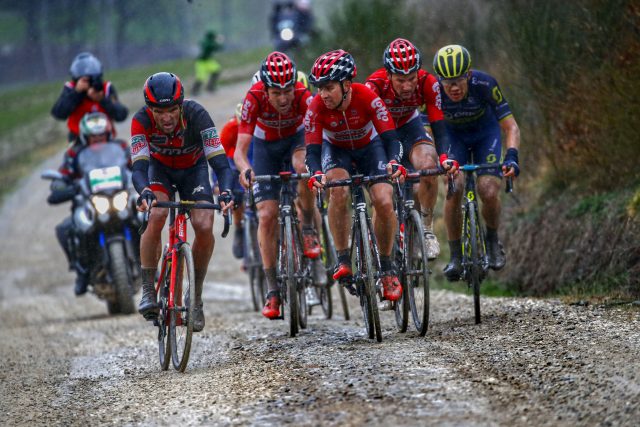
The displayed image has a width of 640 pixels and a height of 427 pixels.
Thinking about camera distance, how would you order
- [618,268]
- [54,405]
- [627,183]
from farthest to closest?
1. [627,183]
2. [618,268]
3. [54,405]

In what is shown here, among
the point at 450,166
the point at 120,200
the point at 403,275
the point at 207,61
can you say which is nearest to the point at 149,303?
the point at 403,275

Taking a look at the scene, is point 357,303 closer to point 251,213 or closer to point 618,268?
point 251,213

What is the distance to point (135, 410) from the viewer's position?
6883mm

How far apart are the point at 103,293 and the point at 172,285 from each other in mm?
4678

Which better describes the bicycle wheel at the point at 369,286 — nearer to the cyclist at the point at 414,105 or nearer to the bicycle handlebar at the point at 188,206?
the cyclist at the point at 414,105

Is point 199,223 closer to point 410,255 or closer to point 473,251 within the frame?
point 410,255

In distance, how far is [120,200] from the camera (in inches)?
495

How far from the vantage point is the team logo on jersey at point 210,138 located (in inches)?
336

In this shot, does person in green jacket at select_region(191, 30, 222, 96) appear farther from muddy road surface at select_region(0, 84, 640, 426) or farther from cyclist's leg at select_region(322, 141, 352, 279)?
cyclist's leg at select_region(322, 141, 352, 279)

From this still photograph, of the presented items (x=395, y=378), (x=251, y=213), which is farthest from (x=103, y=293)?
(x=395, y=378)

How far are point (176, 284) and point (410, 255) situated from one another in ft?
6.47

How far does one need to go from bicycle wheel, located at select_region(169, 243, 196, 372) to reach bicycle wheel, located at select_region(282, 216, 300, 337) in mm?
994

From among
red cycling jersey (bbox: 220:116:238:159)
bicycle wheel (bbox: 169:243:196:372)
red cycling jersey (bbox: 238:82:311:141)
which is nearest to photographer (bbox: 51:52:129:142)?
red cycling jersey (bbox: 220:116:238:159)

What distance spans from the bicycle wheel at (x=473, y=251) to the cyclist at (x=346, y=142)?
3.19 ft
